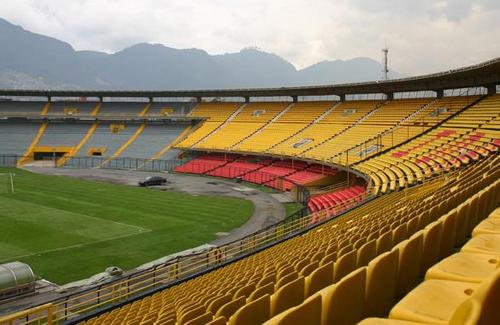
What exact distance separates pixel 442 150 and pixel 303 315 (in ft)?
93.1

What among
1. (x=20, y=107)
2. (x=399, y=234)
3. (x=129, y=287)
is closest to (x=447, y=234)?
(x=399, y=234)

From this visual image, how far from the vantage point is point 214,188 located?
4419cm

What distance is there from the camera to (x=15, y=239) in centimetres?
2411

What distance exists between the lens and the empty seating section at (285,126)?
5331 cm

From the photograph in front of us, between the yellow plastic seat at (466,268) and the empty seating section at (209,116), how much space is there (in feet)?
185

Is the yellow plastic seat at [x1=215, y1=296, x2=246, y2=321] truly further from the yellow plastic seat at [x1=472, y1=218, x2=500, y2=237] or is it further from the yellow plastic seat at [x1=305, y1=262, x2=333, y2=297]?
the yellow plastic seat at [x1=472, y1=218, x2=500, y2=237]

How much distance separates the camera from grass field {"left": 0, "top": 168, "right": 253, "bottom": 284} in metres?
21.1

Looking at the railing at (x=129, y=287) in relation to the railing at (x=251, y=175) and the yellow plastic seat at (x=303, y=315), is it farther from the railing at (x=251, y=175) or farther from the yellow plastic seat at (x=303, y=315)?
the railing at (x=251, y=175)

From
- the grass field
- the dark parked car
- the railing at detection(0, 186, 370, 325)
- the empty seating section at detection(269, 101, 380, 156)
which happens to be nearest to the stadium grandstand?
the railing at detection(0, 186, 370, 325)

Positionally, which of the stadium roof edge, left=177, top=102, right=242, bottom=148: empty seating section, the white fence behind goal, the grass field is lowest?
the grass field

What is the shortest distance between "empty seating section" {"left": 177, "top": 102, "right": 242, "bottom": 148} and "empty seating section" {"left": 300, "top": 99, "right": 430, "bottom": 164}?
1921cm

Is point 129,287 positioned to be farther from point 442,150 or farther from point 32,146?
point 32,146

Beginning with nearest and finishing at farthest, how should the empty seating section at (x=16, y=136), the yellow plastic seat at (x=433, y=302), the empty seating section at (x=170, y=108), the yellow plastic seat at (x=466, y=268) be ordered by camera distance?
the yellow plastic seat at (x=433, y=302), the yellow plastic seat at (x=466, y=268), the empty seating section at (x=16, y=136), the empty seating section at (x=170, y=108)

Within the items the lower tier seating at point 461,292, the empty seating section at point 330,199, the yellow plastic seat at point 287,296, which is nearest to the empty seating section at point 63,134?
the empty seating section at point 330,199
